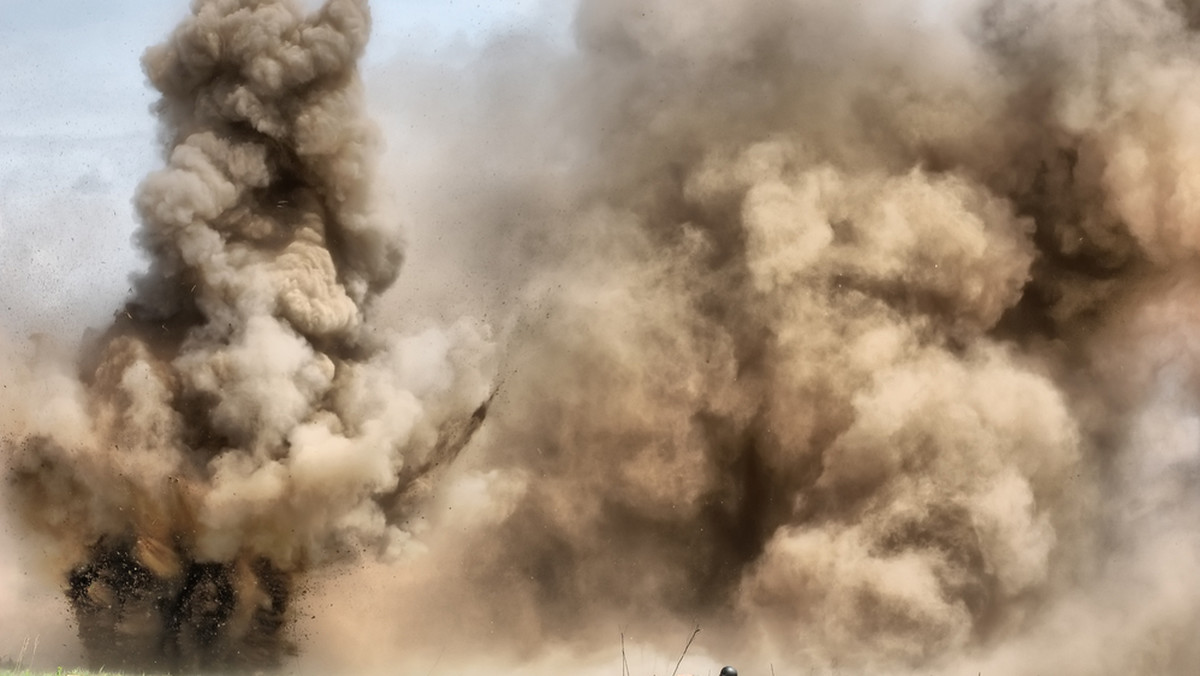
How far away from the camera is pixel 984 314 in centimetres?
3841

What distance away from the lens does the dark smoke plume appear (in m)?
32.6

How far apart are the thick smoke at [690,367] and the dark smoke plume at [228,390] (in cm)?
10

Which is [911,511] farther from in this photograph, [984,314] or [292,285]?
[292,285]

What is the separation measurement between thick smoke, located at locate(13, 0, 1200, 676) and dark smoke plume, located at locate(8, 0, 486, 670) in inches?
3.9

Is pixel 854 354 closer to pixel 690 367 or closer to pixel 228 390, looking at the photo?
pixel 690 367

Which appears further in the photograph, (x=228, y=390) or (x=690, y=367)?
(x=690, y=367)

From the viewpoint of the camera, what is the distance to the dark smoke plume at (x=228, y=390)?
107 feet

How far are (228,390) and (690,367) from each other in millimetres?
13759

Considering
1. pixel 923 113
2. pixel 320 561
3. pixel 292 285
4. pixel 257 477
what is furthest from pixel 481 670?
pixel 923 113

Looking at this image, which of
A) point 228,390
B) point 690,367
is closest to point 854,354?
point 690,367

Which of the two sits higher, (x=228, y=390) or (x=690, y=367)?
(x=690, y=367)

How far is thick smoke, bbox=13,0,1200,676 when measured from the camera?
33.0m

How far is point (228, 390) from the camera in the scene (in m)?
32.7

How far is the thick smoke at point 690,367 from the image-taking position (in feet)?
108
